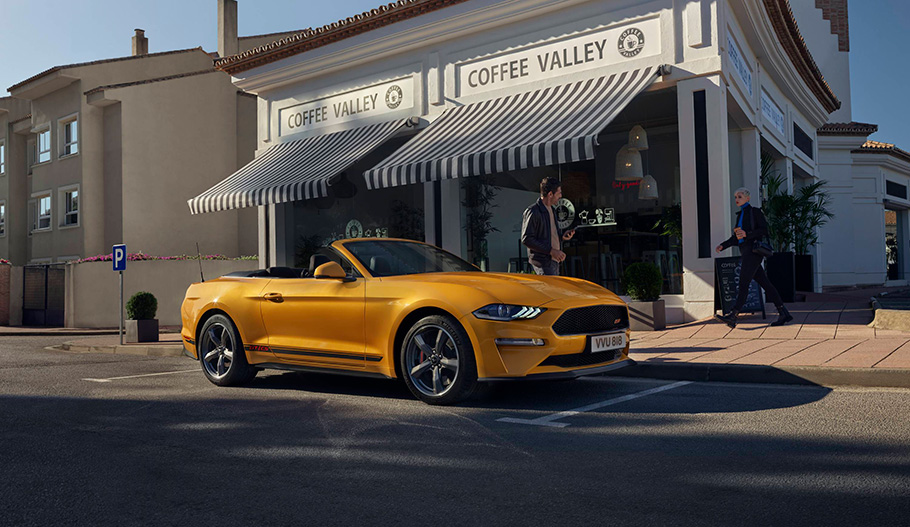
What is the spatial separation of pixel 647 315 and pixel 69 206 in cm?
2608

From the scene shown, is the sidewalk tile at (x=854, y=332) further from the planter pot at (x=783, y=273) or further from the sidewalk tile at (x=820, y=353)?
the planter pot at (x=783, y=273)

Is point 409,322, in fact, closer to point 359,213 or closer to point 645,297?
point 645,297

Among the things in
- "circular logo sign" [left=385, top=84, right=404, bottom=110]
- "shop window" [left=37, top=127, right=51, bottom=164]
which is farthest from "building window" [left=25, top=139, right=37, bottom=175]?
"circular logo sign" [left=385, top=84, right=404, bottom=110]

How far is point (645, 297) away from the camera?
11375 millimetres

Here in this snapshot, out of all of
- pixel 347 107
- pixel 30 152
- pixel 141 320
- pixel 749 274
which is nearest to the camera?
pixel 749 274

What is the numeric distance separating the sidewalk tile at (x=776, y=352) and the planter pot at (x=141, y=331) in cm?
1162

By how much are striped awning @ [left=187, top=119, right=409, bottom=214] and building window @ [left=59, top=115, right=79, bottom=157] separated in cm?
1524

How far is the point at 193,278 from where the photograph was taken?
2281 cm

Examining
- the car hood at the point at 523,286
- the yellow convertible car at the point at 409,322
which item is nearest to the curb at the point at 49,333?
the yellow convertible car at the point at 409,322

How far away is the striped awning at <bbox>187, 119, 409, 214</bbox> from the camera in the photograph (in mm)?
15008

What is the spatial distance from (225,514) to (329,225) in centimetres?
1493

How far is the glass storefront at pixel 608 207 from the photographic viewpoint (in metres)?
13.7

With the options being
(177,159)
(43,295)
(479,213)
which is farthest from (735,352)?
(177,159)

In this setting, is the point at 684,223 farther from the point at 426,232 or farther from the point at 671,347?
the point at 426,232
